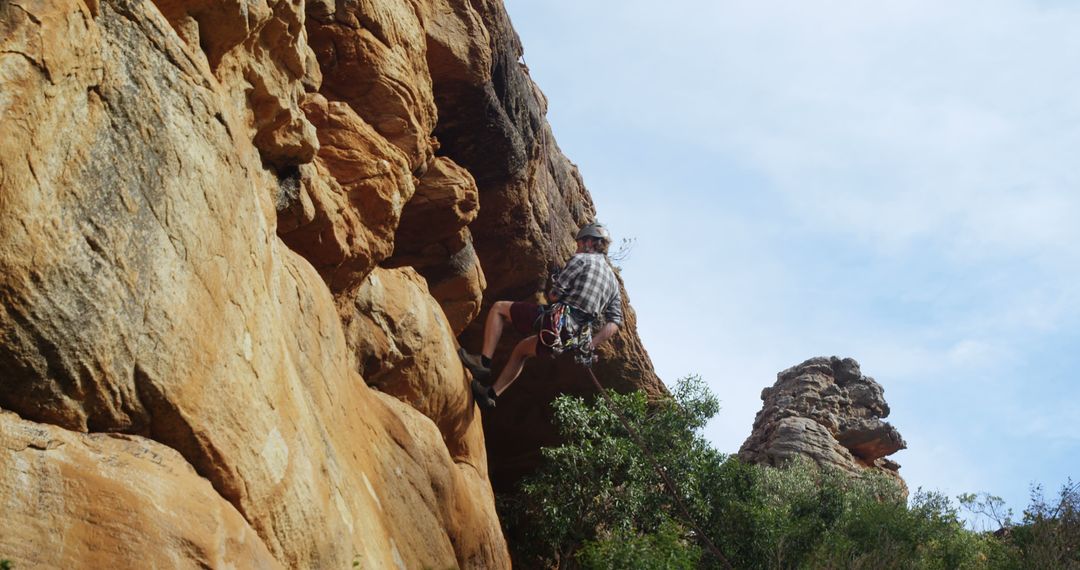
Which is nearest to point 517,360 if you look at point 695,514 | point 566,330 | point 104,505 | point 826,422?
point 566,330

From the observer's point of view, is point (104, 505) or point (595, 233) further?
point (595, 233)

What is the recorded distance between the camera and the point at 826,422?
29562 mm

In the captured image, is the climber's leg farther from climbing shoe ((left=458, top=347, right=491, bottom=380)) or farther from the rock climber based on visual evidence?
climbing shoe ((left=458, top=347, right=491, bottom=380))

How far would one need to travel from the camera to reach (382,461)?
1101 centimetres

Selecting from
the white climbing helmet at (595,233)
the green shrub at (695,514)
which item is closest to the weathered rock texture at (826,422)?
the green shrub at (695,514)

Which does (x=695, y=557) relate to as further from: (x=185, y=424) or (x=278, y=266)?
(x=185, y=424)

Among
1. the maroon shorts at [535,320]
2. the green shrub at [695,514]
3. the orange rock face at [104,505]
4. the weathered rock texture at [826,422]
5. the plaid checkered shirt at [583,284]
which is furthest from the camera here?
the weathered rock texture at [826,422]

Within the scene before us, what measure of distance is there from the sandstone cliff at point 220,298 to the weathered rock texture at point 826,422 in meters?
15.8

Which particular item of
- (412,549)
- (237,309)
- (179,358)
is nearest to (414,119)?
(412,549)

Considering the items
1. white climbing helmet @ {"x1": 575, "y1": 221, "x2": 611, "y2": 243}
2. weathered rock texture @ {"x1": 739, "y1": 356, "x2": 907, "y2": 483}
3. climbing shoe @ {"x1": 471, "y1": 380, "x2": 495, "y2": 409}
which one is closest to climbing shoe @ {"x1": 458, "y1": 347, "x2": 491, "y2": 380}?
climbing shoe @ {"x1": 471, "y1": 380, "x2": 495, "y2": 409}

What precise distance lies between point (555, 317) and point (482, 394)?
1.56 metres

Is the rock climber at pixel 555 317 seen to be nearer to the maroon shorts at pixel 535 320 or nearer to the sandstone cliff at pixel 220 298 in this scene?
the maroon shorts at pixel 535 320

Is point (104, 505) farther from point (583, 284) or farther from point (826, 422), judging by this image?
point (826, 422)

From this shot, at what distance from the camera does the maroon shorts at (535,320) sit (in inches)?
566
